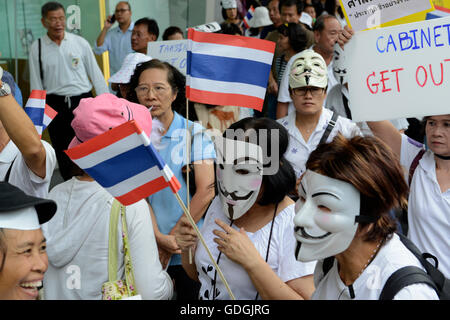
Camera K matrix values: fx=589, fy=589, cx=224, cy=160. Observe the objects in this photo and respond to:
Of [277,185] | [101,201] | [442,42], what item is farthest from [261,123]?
[442,42]

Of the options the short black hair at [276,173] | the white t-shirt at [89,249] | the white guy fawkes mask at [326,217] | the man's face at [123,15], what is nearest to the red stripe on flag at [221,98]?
the short black hair at [276,173]

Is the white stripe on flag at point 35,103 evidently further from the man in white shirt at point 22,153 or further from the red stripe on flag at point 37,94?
the man in white shirt at point 22,153

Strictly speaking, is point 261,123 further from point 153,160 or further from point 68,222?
point 68,222

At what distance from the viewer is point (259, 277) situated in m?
2.63

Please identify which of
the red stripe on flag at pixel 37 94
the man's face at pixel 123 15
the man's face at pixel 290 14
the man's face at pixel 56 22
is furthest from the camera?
the man's face at pixel 123 15

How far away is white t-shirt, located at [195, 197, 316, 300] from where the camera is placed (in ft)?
8.90

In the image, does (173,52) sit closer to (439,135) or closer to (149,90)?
(149,90)

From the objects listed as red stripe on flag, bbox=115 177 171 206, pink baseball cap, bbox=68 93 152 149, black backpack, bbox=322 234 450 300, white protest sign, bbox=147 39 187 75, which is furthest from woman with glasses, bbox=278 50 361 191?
black backpack, bbox=322 234 450 300

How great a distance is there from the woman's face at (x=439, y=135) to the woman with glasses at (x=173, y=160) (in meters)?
1.40

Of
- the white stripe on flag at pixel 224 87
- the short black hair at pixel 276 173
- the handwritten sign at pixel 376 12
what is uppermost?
the handwritten sign at pixel 376 12

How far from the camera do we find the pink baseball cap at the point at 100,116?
2.79m

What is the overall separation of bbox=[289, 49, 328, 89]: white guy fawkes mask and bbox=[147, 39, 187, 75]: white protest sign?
1.72 metres

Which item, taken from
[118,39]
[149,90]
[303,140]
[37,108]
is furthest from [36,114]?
[118,39]

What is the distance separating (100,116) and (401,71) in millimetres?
1750
